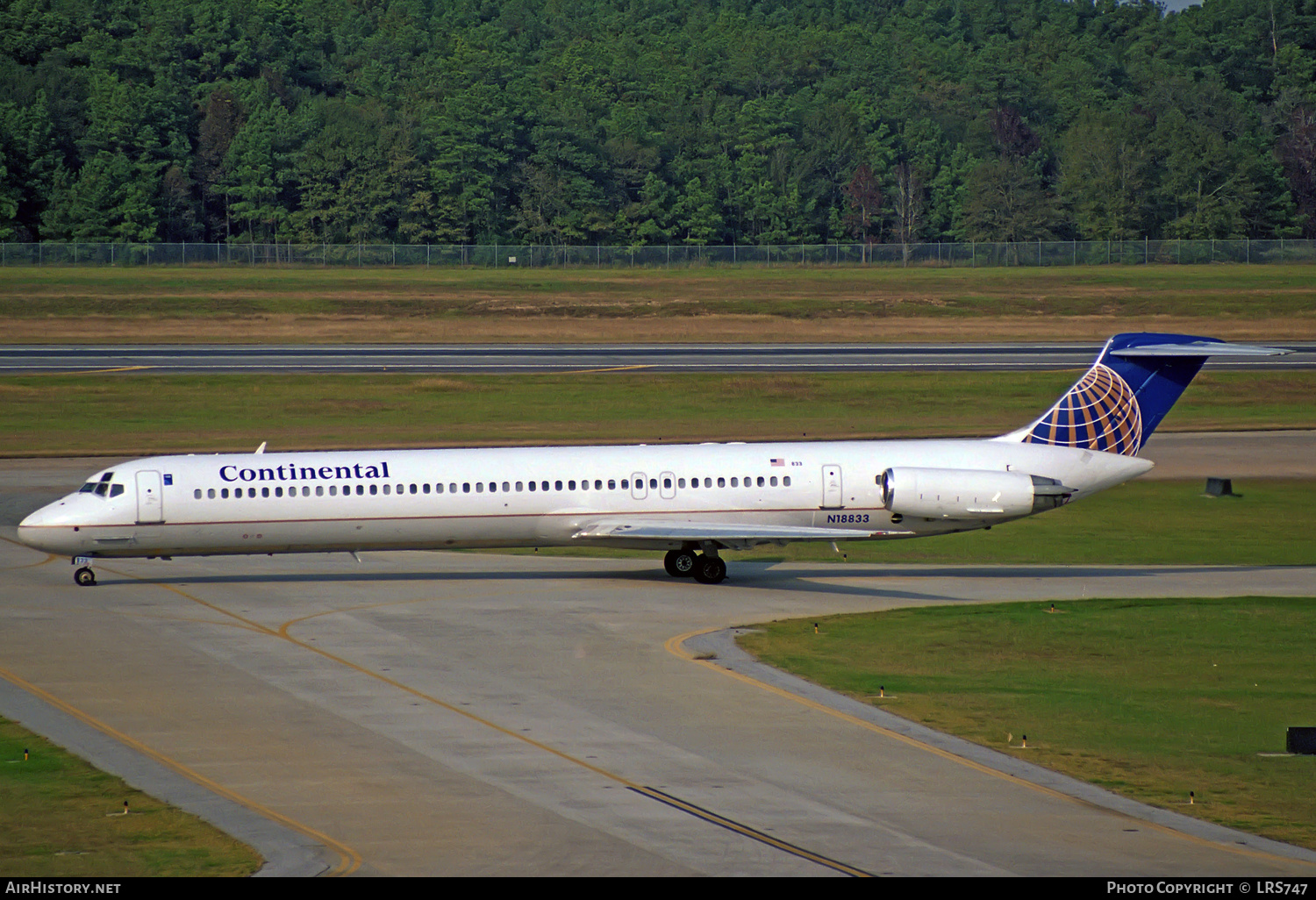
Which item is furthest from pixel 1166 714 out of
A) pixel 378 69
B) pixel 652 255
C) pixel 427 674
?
pixel 378 69

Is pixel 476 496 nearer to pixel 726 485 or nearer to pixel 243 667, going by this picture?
pixel 726 485

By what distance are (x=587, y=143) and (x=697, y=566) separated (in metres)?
113

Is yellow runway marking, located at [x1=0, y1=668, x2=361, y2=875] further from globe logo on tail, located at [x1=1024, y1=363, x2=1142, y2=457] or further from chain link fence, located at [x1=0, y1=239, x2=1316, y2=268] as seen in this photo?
chain link fence, located at [x1=0, y1=239, x2=1316, y2=268]

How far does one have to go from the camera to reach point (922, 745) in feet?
75.8

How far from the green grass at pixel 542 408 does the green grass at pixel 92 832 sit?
120 ft

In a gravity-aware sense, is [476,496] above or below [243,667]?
above

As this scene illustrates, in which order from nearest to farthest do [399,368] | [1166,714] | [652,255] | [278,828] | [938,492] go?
1. [278,828]
2. [1166,714]
3. [938,492]
4. [399,368]
5. [652,255]

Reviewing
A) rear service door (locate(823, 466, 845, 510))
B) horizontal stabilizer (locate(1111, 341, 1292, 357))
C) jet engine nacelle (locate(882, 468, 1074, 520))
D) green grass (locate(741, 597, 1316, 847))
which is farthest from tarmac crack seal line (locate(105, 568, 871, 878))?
horizontal stabilizer (locate(1111, 341, 1292, 357))

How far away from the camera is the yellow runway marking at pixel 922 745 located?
18.4 metres

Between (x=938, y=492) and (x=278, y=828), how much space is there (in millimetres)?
19862

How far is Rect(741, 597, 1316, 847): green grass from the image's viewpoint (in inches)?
843

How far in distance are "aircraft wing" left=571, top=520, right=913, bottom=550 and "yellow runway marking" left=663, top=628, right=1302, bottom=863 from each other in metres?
3.80

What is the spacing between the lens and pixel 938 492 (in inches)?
1388
